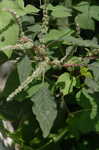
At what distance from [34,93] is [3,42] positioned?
0.25 m

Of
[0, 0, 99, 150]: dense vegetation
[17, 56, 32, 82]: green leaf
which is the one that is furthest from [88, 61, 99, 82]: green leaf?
[17, 56, 32, 82]: green leaf

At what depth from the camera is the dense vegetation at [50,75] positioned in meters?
1.22

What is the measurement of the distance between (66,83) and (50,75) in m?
0.16

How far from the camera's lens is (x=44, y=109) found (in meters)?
1.26

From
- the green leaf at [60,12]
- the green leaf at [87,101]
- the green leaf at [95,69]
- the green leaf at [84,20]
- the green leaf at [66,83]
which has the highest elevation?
the green leaf at [60,12]

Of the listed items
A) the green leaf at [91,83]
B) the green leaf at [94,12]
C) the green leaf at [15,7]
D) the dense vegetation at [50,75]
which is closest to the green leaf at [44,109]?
the dense vegetation at [50,75]

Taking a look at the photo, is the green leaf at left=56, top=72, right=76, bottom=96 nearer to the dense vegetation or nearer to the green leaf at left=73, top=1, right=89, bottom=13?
the dense vegetation

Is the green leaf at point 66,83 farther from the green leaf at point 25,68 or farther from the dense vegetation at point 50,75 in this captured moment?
the green leaf at point 25,68

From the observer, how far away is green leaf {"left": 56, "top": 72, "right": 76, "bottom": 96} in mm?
1346

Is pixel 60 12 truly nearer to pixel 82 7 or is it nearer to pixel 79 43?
pixel 82 7

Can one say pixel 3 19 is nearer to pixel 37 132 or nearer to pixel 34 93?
pixel 34 93

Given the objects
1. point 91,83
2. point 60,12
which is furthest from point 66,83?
point 60,12

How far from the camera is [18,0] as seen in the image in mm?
1368

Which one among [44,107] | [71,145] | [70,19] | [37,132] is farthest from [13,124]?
[70,19]
